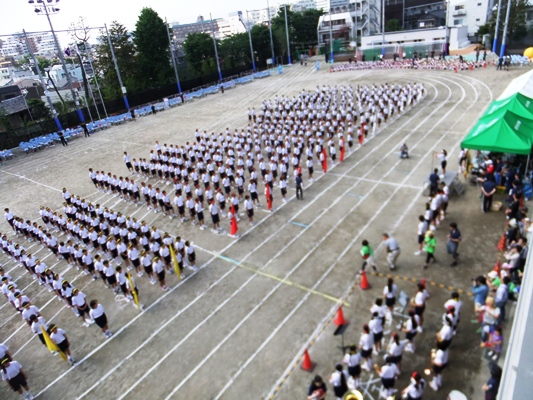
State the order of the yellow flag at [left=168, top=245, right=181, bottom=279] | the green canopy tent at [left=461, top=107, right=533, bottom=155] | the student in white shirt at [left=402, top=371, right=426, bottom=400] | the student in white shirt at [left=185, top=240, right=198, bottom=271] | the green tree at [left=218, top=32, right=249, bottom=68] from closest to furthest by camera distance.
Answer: the student in white shirt at [left=402, top=371, right=426, bottom=400]
the yellow flag at [left=168, top=245, right=181, bottom=279]
the student in white shirt at [left=185, top=240, right=198, bottom=271]
the green canopy tent at [left=461, top=107, right=533, bottom=155]
the green tree at [left=218, top=32, right=249, bottom=68]

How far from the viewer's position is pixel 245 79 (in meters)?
48.6

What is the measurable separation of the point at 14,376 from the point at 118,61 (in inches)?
1756

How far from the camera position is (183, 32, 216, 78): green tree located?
5253cm

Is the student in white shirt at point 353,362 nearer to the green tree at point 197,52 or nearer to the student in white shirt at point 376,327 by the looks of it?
the student in white shirt at point 376,327

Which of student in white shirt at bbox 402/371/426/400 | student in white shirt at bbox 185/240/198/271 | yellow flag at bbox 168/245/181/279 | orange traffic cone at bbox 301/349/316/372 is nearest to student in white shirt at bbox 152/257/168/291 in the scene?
yellow flag at bbox 168/245/181/279

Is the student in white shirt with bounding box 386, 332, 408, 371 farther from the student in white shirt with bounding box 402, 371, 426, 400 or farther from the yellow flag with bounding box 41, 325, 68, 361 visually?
the yellow flag with bounding box 41, 325, 68, 361

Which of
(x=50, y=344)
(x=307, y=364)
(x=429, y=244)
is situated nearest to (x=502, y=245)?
(x=429, y=244)

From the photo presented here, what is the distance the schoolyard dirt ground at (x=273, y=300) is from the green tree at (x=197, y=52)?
38.6 metres

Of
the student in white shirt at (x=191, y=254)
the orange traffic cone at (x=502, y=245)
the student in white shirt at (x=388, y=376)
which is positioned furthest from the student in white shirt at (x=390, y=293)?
the student in white shirt at (x=191, y=254)

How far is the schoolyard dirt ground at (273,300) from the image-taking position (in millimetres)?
7871

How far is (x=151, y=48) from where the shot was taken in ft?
153

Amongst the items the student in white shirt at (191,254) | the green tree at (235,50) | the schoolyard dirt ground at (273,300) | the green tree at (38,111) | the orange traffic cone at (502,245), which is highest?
the green tree at (235,50)

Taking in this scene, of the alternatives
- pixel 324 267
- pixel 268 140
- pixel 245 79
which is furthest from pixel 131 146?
pixel 245 79

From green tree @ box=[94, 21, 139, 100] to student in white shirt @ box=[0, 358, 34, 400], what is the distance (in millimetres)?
40947
